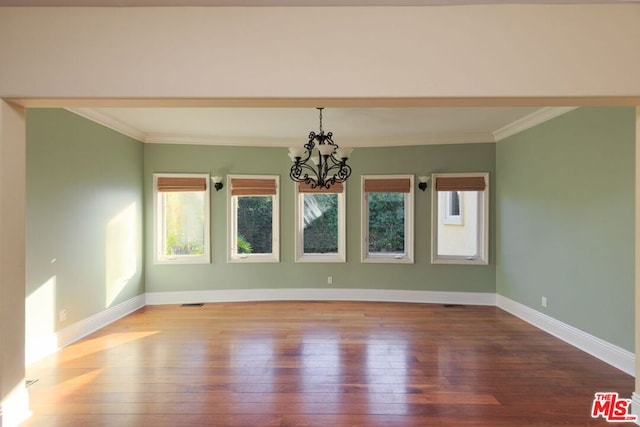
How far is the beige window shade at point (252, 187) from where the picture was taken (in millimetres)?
5410

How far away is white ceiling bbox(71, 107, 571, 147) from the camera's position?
3990 millimetres

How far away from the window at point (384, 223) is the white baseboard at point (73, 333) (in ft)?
11.9

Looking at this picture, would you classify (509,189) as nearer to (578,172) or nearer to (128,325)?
(578,172)

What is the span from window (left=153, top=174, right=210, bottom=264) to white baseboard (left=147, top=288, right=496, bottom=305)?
568mm

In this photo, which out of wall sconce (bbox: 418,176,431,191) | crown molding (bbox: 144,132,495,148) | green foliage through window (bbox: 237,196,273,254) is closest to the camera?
crown molding (bbox: 144,132,495,148)

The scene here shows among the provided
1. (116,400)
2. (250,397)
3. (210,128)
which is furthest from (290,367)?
(210,128)

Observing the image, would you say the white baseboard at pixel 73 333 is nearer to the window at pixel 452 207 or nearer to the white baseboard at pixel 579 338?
the window at pixel 452 207

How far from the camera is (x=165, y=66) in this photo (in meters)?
2.07

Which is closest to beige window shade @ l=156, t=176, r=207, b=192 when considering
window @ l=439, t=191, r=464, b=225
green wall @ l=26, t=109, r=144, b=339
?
green wall @ l=26, t=109, r=144, b=339

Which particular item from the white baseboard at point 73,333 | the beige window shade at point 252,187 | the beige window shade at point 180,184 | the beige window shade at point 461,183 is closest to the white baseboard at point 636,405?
the beige window shade at point 461,183

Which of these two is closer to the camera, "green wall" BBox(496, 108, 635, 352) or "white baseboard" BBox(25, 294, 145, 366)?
"green wall" BBox(496, 108, 635, 352)

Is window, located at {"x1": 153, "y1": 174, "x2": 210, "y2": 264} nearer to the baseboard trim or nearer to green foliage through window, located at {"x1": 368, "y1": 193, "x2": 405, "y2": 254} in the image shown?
the baseboard trim

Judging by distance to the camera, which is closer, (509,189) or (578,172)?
(578,172)

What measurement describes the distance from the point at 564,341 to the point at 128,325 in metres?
5.19
